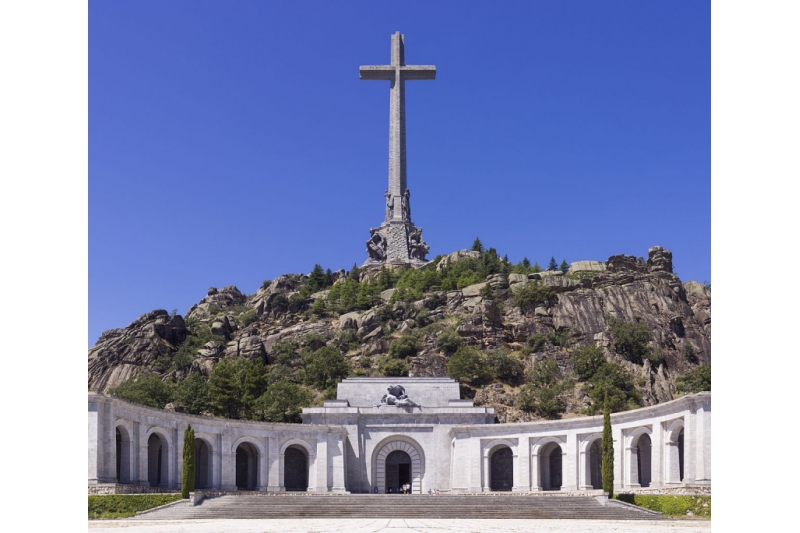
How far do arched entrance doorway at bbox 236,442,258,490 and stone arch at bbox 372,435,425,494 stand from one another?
833cm

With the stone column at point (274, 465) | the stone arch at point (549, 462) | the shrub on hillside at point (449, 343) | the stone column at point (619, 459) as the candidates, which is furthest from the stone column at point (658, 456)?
the shrub on hillside at point (449, 343)

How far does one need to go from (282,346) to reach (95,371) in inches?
775

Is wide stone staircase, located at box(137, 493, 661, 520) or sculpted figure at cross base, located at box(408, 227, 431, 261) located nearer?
wide stone staircase, located at box(137, 493, 661, 520)

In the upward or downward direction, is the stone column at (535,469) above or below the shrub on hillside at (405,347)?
below

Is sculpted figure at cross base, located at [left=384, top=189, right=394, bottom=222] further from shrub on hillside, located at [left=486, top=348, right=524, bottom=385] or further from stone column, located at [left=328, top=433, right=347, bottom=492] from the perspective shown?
stone column, located at [left=328, top=433, right=347, bottom=492]

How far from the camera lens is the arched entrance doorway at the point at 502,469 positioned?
6103 centimetres

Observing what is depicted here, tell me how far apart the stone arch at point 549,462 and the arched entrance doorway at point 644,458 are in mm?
4706

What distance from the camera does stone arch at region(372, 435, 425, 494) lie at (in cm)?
6166

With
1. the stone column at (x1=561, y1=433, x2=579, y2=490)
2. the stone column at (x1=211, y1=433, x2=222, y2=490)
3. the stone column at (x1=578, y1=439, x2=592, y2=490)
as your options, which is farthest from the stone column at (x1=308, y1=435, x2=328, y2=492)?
the stone column at (x1=578, y1=439, x2=592, y2=490)

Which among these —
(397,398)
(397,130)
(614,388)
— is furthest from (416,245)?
(397,398)

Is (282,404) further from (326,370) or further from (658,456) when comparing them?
(658,456)

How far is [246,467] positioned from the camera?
60.0 meters

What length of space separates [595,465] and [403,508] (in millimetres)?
17743

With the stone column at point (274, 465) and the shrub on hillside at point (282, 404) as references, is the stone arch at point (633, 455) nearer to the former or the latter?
the stone column at point (274, 465)
